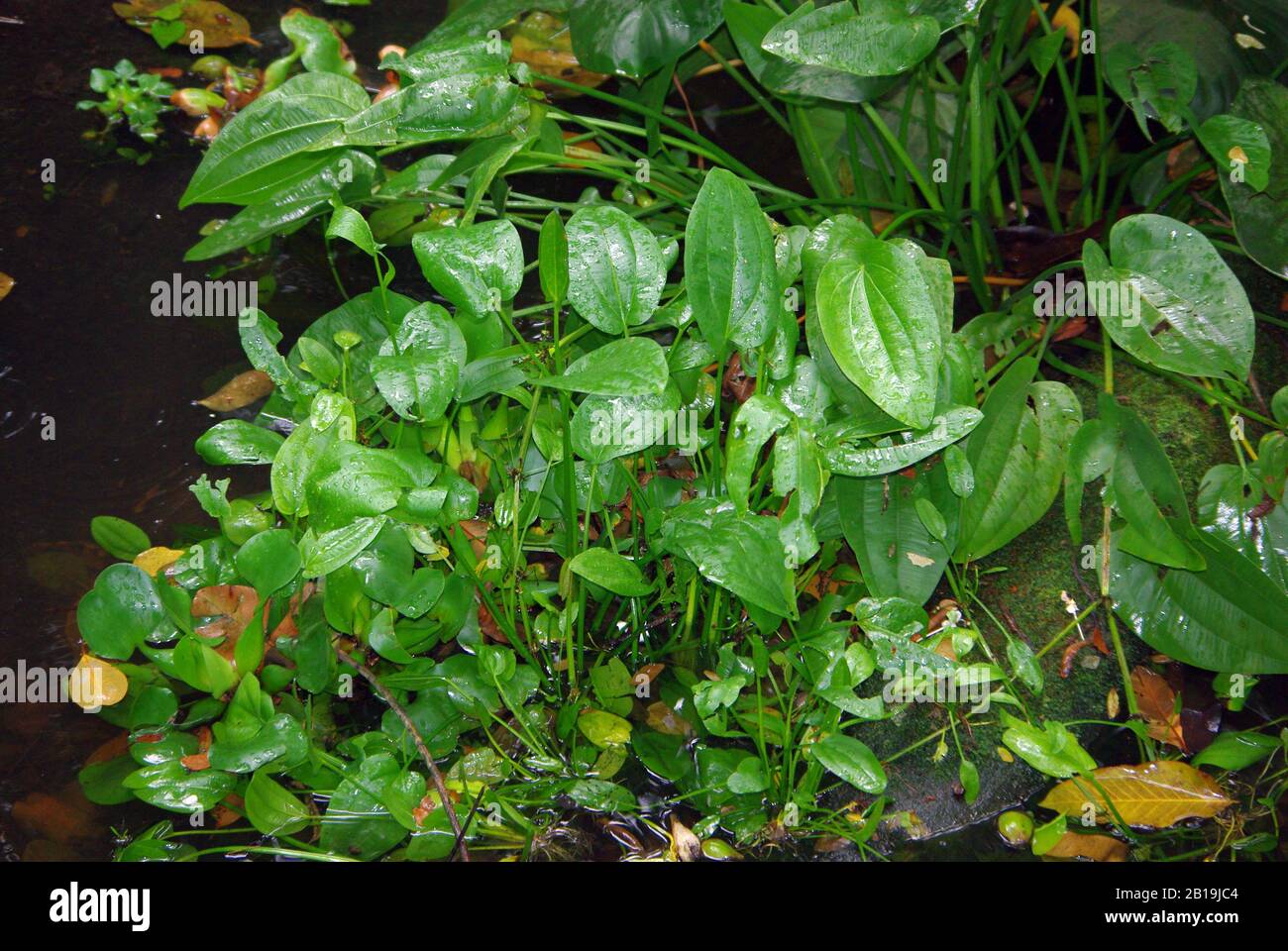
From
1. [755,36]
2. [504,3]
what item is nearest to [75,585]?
[504,3]

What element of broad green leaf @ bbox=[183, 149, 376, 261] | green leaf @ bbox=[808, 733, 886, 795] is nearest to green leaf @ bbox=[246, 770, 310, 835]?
green leaf @ bbox=[808, 733, 886, 795]

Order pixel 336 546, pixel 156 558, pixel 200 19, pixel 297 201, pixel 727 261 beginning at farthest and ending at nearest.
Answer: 1. pixel 200 19
2. pixel 297 201
3. pixel 156 558
4. pixel 727 261
5. pixel 336 546

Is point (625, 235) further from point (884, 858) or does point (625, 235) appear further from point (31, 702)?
point (31, 702)

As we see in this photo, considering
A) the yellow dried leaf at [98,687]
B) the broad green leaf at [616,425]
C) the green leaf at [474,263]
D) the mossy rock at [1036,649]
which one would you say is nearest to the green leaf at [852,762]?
the mossy rock at [1036,649]

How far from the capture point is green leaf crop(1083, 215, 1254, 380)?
4.33ft

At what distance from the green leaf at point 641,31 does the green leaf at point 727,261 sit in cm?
37

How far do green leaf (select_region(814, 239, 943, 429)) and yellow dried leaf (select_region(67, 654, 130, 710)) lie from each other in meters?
0.98

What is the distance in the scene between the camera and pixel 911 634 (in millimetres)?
1244

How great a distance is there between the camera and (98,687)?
133 cm

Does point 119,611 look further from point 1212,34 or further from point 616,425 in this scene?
point 1212,34

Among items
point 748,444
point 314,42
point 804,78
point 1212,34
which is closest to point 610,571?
point 748,444

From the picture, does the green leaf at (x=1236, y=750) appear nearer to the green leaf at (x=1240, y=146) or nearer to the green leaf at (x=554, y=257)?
the green leaf at (x=1240, y=146)

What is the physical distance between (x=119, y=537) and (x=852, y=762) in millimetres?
992

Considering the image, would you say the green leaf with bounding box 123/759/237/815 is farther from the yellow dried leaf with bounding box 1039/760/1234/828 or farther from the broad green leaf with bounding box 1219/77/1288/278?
the broad green leaf with bounding box 1219/77/1288/278
